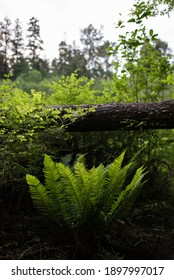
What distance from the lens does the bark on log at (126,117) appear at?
3715 mm

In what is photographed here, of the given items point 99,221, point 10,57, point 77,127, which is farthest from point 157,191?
point 10,57

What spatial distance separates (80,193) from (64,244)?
57 centimetres

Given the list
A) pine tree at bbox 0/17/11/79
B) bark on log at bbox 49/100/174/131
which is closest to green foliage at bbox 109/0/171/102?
bark on log at bbox 49/100/174/131

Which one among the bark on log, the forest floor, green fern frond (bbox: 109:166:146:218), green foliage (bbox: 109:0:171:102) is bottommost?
the forest floor

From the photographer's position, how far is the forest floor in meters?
2.38

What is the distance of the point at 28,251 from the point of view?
2.40m

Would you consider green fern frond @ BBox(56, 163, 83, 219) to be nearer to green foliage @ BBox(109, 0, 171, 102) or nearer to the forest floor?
the forest floor

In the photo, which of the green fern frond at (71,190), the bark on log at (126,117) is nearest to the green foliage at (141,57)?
the bark on log at (126,117)

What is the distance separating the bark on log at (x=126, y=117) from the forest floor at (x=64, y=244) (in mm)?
1445

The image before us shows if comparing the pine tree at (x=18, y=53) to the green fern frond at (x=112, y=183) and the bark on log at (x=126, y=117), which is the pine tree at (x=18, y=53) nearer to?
the bark on log at (x=126, y=117)

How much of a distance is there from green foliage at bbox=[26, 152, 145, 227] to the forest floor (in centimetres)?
22

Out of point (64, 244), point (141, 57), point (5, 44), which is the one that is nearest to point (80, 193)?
point (64, 244)
